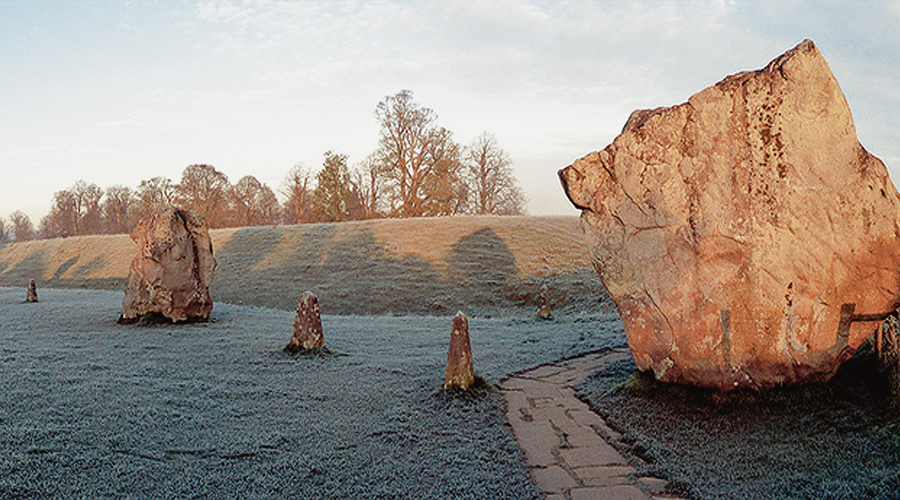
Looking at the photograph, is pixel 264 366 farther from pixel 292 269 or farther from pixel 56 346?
pixel 292 269

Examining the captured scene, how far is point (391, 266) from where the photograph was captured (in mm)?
25516

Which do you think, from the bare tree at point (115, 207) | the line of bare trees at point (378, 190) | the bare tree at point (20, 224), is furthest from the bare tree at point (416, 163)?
the bare tree at point (20, 224)

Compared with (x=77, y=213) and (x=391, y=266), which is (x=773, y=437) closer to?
(x=391, y=266)

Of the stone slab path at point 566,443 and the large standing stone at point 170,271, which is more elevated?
the large standing stone at point 170,271

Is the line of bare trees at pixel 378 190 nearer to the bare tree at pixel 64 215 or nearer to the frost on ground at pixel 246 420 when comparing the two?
the bare tree at pixel 64 215

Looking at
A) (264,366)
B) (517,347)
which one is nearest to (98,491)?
(264,366)

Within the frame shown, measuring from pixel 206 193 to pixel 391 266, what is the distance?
33.2 m

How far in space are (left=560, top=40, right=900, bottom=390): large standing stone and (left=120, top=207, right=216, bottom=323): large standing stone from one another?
1064 cm

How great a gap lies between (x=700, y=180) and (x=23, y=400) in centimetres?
747

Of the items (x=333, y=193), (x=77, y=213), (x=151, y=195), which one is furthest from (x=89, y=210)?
(x=333, y=193)

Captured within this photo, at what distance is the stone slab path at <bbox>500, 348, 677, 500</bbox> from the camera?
163 inches

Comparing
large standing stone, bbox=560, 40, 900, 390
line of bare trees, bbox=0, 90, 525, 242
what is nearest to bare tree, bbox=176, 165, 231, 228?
line of bare trees, bbox=0, 90, 525, 242

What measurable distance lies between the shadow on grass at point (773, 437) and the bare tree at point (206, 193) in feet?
159

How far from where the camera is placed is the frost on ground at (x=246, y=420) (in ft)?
13.4
